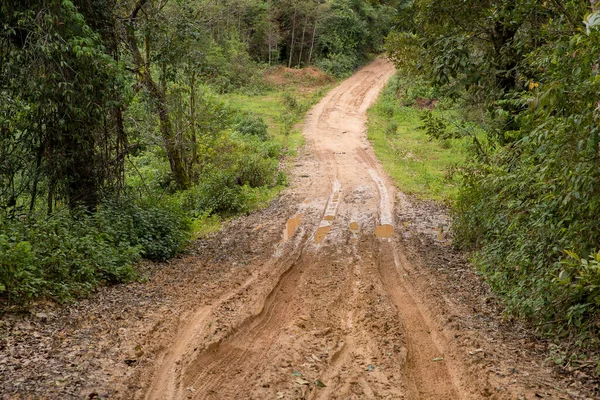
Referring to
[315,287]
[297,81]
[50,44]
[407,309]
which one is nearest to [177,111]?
[50,44]

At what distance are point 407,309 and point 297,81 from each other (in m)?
34.9

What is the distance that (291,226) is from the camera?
1234 cm

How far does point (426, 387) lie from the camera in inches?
207

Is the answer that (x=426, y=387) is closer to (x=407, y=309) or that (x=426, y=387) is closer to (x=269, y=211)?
(x=407, y=309)

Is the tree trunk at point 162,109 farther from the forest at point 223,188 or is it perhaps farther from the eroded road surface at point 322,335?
the eroded road surface at point 322,335

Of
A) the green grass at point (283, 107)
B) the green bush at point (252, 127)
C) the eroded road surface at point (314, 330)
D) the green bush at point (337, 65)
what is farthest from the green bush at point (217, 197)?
the green bush at point (337, 65)

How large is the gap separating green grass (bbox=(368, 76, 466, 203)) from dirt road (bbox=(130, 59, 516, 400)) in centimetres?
406

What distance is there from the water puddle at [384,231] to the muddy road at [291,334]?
0.47 ft

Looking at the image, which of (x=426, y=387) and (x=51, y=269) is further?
(x=51, y=269)

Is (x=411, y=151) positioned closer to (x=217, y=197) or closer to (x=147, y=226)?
(x=217, y=197)

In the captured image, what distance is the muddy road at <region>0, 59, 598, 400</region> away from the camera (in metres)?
5.07

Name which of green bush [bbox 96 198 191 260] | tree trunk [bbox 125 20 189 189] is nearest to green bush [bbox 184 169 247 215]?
tree trunk [bbox 125 20 189 189]

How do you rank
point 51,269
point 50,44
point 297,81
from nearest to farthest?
point 51,269, point 50,44, point 297,81

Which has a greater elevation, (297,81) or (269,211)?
(297,81)
